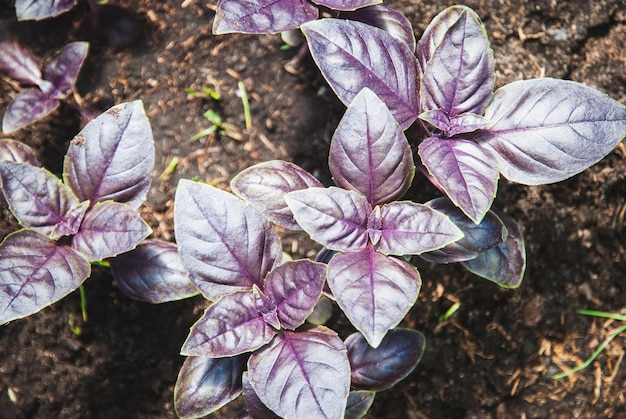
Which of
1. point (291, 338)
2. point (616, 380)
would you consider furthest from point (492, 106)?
point (616, 380)

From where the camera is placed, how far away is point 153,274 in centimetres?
191

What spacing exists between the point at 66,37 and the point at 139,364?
1.23 metres

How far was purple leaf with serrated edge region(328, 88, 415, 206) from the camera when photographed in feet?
5.42

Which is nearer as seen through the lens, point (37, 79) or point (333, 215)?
point (333, 215)

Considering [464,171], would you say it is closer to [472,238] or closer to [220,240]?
[472,238]

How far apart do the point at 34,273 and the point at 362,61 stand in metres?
1.05

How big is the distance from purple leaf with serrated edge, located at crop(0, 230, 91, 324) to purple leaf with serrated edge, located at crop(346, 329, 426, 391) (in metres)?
0.84

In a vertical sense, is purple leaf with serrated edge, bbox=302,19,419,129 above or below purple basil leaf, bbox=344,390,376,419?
above

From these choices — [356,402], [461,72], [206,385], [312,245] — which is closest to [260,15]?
[461,72]

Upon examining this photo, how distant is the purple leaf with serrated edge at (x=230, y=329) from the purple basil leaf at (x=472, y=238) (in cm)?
53

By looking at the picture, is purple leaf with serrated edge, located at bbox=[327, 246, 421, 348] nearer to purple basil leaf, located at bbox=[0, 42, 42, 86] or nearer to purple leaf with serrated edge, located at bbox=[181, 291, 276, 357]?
purple leaf with serrated edge, located at bbox=[181, 291, 276, 357]

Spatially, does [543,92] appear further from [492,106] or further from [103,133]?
[103,133]

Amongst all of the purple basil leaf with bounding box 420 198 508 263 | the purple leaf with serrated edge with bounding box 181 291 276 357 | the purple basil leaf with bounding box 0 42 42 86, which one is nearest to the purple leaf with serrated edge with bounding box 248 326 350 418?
the purple leaf with serrated edge with bounding box 181 291 276 357

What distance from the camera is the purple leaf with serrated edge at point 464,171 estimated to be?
160cm
